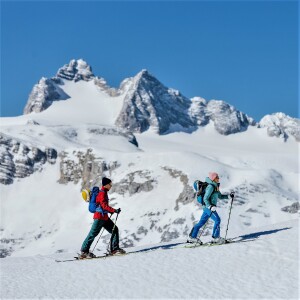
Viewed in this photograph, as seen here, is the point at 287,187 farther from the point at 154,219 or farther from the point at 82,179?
the point at 82,179

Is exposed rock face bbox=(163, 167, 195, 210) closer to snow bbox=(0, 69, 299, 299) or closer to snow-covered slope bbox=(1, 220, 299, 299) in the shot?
snow bbox=(0, 69, 299, 299)

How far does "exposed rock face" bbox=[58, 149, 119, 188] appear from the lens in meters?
145

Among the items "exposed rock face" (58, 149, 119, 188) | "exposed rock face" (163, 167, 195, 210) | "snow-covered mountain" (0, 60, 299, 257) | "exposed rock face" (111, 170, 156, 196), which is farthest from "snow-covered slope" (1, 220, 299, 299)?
"exposed rock face" (58, 149, 119, 188)

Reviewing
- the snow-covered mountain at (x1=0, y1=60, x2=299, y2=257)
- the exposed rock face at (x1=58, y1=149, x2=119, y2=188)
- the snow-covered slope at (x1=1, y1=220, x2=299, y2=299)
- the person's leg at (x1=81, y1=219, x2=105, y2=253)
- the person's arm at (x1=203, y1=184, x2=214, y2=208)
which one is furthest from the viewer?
the exposed rock face at (x1=58, y1=149, x2=119, y2=188)

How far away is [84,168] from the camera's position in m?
150

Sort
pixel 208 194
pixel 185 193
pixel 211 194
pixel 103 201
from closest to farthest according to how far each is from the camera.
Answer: pixel 103 201 → pixel 208 194 → pixel 211 194 → pixel 185 193

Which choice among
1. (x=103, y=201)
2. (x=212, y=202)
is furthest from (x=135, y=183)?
(x=103, y=201)

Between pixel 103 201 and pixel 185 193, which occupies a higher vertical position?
pixel 185 193

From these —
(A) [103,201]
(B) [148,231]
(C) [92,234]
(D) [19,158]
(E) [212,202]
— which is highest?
(D) [19,158]

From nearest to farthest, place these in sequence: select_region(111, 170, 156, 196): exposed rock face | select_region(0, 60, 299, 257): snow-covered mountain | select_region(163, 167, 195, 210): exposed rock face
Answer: select_region(0, 60, 299, 257): snow-covered mountain → select_region(163, 167, 195, 210): exposed rock face → select_region(111, 170, 156, 196): exposed rock face

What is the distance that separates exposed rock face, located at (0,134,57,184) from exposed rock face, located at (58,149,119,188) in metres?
5.88

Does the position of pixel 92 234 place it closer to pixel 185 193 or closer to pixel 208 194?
pixel 208 194

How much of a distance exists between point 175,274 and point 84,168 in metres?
137

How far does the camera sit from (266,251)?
51.6ft
